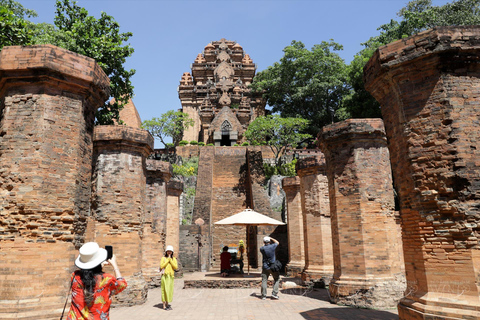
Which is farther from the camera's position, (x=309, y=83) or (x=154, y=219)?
(x=309, y=83)

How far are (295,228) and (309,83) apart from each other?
2493 centimetres

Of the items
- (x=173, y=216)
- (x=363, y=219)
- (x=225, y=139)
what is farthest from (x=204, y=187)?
(x=225, y=139)

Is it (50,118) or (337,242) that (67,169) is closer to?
(50,118)

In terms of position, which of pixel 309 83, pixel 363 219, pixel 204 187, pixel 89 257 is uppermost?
pixel 309 83

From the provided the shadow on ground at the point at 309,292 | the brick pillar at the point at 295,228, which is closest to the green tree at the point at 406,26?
the brick pillar at the point at 295,228

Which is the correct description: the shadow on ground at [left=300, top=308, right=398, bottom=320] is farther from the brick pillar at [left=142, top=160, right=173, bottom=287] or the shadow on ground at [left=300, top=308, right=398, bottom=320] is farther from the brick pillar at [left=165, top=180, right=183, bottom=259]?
the brick pillar at [left=165, top=180, right=183, bottom=259]

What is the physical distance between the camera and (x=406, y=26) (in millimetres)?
26547

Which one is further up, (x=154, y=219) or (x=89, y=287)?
(x=154, y=219)

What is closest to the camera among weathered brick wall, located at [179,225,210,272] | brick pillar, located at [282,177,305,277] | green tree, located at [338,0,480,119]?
brick pillar, located at [282,177,305,277]

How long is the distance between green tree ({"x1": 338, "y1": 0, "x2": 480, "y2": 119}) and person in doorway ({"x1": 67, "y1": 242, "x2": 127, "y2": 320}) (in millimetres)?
25924

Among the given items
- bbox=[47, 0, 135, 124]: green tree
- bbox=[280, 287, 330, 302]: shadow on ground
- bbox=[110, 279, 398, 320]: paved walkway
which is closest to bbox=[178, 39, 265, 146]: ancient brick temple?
bbox=[47, 0, 135, 124]: green tree

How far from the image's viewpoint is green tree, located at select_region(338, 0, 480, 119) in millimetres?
24906

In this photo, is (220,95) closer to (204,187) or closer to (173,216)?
(204,187)

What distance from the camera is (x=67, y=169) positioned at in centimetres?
539
